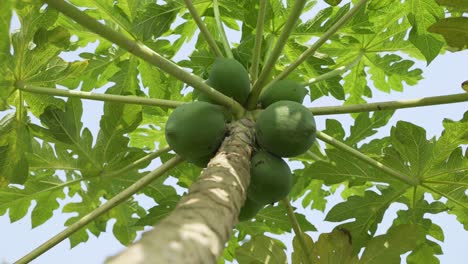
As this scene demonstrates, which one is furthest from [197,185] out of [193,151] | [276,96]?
[276,96]

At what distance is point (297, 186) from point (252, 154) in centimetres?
166

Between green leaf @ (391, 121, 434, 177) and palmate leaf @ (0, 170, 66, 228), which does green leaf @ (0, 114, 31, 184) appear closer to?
palmate leaf @ (0, 170, 66, 228)

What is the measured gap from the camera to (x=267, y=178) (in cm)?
252

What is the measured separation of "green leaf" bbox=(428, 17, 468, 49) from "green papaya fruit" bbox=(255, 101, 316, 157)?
75 cm

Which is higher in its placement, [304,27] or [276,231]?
[304,27]

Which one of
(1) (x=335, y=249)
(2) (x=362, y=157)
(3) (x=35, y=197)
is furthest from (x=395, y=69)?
(3) (x=35, y=197)

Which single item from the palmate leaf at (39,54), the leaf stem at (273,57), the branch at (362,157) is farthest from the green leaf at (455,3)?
the palmate leaf at (39,54)

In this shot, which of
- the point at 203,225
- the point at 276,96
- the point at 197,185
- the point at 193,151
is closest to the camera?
the point at 203,225

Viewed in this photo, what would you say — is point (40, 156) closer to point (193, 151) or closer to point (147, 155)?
point (147, 155)

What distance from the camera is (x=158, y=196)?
145 inches

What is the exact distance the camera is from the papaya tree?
253 cm

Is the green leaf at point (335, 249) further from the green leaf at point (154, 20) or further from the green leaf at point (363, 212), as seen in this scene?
the green leaf at point (154, 20)

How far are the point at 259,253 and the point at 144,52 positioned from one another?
4.60ft

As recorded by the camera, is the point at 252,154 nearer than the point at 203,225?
No
